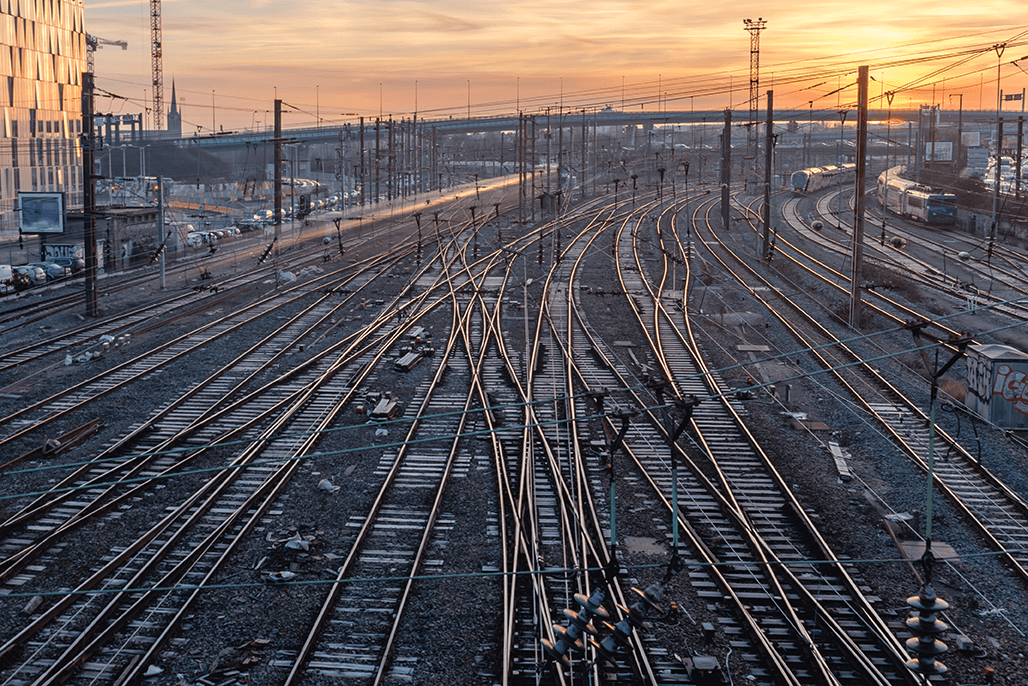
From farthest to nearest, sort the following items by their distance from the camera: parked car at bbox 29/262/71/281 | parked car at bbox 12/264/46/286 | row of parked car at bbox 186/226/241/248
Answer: row of parked car at bbox 186/226/241/248 → parked car at bbox 29/262/71/281 → parked car at bbox 12/264/46/286

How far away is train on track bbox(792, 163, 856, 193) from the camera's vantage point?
215 ft

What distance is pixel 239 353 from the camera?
2233 cm

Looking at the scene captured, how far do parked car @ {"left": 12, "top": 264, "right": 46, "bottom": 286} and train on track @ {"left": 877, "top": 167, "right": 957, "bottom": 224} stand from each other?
1538 inches

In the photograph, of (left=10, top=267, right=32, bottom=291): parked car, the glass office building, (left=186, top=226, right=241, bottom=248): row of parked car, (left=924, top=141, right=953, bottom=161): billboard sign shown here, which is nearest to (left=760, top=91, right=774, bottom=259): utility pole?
(left=10, top=267, right=32, bottom=291): parked car

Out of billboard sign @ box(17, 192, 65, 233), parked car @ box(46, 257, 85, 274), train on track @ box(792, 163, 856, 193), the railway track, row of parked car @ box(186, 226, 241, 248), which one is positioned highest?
train on track @ box(792, 163, 856, 193)

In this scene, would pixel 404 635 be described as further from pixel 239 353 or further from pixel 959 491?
pixel 239 353

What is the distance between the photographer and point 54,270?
35812mm

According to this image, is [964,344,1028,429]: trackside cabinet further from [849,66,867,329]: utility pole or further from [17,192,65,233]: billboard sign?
[17,192,65,233]: billboard sign

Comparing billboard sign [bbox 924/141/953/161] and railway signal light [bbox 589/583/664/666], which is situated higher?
billboard sign [bbox 924/141/953/161]

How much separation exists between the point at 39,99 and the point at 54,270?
2564 cm

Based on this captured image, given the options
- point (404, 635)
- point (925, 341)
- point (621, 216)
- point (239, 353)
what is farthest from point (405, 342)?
point (621, 216)

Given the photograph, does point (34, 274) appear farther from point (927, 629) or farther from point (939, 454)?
point (927, 629)

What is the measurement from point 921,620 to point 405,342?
16.8m

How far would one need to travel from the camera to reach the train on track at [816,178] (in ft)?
215
